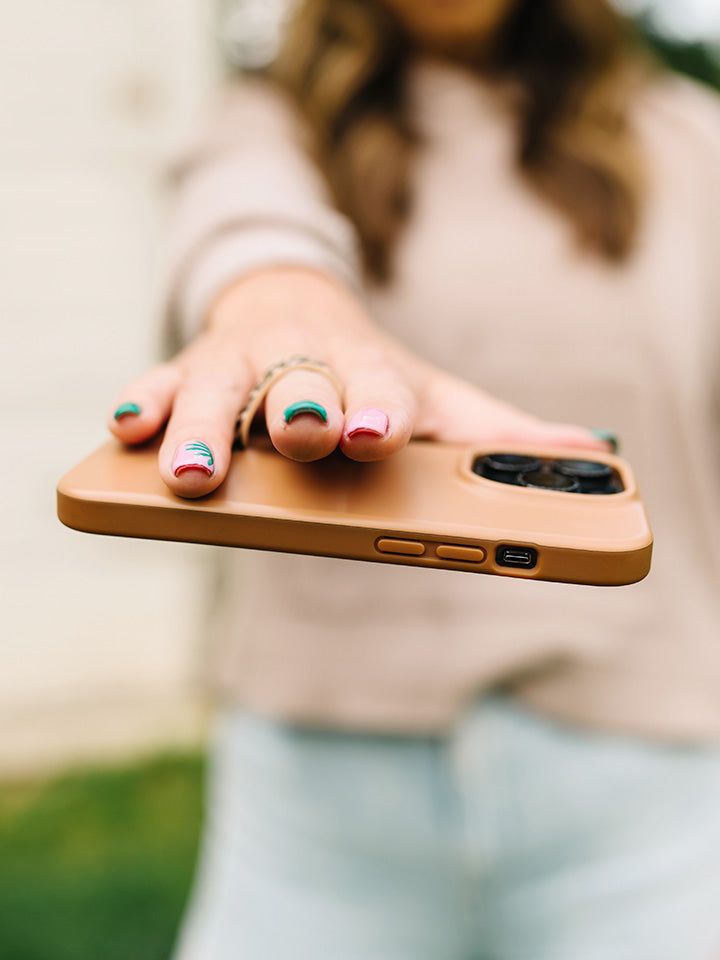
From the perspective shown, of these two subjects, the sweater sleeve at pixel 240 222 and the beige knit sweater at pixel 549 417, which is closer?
the sweater sleeve at pixel 240 222

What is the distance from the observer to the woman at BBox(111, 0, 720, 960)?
30.2 inches

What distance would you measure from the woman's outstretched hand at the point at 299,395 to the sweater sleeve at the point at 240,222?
0.03 metres

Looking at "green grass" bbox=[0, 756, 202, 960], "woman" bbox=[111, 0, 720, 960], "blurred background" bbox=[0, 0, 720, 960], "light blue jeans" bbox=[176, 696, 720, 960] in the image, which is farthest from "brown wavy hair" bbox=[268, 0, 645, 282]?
"green grass" bbox=[0, 756, 202, 960]

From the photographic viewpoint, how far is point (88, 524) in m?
0.45

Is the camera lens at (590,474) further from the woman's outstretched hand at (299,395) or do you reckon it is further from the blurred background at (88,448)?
the blurred background at (88,448)

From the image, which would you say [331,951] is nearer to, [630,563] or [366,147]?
[630,563]

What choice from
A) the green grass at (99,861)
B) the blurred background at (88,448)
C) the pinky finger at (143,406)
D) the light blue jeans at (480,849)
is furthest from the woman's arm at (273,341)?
the green grass at (99,861)

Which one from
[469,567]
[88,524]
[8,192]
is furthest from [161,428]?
[8,192]

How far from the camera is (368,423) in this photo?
15.6 inches

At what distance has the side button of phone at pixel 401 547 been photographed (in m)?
0.43

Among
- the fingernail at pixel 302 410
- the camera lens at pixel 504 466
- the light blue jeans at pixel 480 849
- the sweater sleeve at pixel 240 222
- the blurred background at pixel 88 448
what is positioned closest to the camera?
the fingernail at pixel 302 410

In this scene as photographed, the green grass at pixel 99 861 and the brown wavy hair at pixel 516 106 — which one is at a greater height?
the brown wavy hair at pixel 516 106

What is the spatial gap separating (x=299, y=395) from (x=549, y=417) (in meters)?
0.44

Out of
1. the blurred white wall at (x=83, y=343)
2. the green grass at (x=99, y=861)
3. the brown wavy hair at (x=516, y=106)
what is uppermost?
the brown wavy hair at (x=516, y=106)
